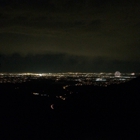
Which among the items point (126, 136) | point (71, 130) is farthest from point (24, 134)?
point (126, 136)

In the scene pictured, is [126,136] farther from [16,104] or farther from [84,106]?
[16,104]

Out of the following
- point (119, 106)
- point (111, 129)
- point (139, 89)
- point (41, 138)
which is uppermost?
point (139, 89)

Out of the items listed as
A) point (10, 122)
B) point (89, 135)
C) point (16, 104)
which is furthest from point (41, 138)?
point (16, 104)

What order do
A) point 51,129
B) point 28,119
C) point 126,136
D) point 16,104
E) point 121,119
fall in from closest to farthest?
point 126,136, point 121,119, point 51,129, point 28,119, point 16,104

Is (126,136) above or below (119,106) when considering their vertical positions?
below

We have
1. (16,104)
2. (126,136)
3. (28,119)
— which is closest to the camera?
(126,136)

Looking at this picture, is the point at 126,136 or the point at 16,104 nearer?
the point at 126,136
